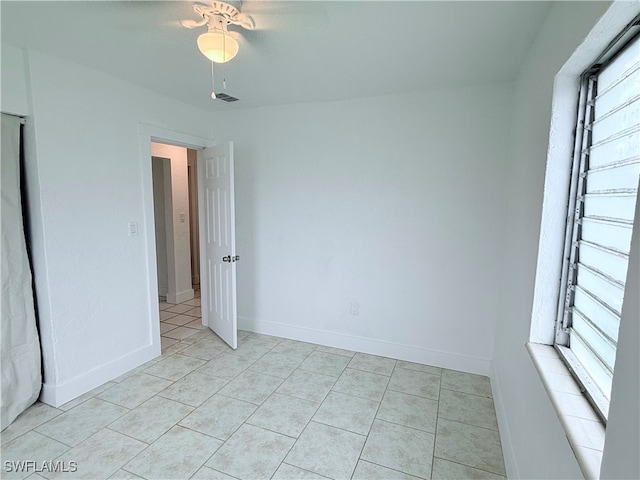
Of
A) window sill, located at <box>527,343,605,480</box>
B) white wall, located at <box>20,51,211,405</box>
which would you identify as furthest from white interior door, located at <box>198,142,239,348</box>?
window sill, located at <box>527,343,605,480</box>

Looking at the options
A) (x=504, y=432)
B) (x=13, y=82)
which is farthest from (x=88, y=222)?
(x=504, y=432)

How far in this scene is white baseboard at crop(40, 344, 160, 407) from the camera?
227 centimetres

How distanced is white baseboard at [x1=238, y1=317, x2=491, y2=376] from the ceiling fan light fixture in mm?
2531

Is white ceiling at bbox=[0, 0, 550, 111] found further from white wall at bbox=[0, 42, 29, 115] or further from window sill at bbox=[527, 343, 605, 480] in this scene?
window sill at bbox=[527, 343, 605, 480]

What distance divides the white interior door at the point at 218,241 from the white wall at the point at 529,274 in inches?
89.3

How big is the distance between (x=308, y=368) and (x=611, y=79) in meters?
2.64

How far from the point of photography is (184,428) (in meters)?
2.06

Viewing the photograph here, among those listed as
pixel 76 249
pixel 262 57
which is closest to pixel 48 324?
pixel 76 249

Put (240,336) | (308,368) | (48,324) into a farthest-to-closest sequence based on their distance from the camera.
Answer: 1. (240,336)
2. (308,368)
3. (48,324)

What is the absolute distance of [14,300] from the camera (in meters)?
2.08

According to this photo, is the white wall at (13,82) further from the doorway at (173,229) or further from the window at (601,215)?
the window at (601,215)

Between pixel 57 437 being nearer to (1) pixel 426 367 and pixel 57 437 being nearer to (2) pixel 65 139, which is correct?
(2) pixel 65 139

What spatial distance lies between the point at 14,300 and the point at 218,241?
1585mm

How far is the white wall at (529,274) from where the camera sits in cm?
108
